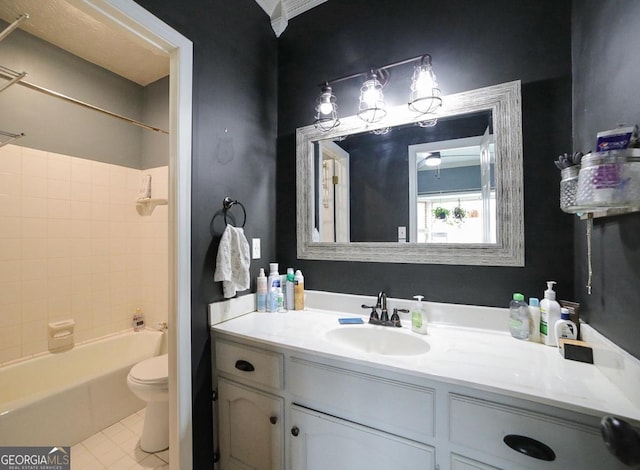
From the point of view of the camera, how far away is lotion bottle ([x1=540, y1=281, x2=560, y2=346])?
1.02 m

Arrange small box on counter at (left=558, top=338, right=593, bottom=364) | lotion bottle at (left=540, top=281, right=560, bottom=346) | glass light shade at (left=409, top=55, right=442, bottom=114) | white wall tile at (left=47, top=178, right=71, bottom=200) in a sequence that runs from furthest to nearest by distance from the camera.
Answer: white wall tile at (left=47, top=178, right=71, bottom=200) → glass light shade at (left=409, top=55, right=442, bottom=114) → lotion bottle at (left=540, top=281, right=560, bottom=346) → small box on counter at (left=558, top=338, right=593, bottom=364)

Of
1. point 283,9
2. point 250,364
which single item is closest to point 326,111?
point 283,9

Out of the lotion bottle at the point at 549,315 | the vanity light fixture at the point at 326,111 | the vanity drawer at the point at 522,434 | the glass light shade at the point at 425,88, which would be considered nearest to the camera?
the vanity drawer at the point at 522,434

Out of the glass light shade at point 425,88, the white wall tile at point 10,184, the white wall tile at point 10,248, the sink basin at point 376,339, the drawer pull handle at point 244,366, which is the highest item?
the glass light shade at point 425,88

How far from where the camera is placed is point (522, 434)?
72cm

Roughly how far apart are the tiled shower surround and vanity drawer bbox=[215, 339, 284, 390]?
54.9 inches

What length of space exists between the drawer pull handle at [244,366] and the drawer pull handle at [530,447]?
0.92 m

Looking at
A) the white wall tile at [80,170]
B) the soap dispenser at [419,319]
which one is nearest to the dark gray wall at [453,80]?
the soap dispenser at [419,319]

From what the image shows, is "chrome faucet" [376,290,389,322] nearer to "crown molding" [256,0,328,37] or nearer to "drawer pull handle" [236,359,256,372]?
"drawer pull handle" [236,359,256,372]

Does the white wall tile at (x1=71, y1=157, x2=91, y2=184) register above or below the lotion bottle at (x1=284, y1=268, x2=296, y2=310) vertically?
above

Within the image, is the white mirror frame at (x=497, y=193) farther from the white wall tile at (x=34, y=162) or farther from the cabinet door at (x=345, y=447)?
the white wall tile at (x=34, y=162)

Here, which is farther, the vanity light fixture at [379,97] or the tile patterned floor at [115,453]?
the tile patterned floor at [115,453]

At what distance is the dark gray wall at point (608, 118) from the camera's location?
28.7 inches

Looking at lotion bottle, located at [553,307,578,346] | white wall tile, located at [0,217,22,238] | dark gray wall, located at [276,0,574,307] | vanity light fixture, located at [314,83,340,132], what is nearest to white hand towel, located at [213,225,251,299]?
dark gray wall, located at [276,0,574,307]
